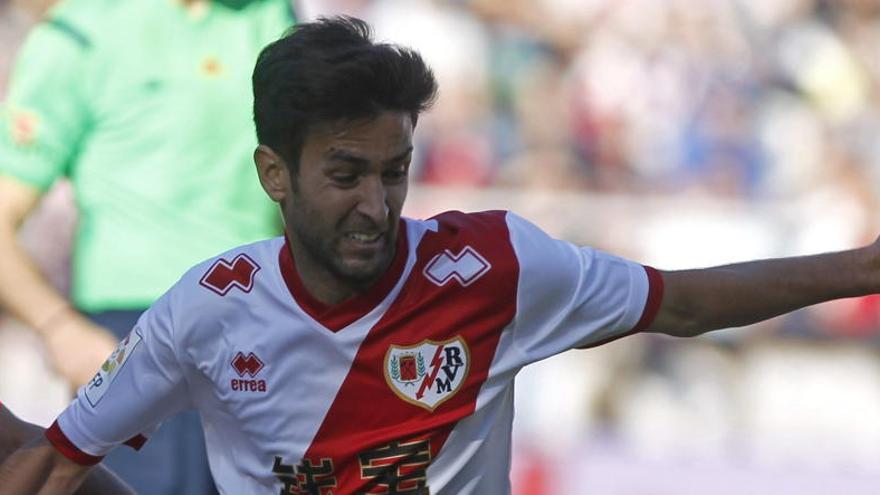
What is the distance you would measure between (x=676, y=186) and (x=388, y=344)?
497 centimetres

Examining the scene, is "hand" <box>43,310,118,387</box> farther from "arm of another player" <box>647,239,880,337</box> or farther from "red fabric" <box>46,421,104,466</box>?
"arm of another player" <box>647,239,880,337</box>

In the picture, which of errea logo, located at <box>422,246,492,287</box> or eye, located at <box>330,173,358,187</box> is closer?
eye, located at <box>330,173,358,187</box>

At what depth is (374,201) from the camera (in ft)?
10.1

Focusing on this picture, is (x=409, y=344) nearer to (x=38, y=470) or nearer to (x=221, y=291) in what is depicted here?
(x=221, y=291)

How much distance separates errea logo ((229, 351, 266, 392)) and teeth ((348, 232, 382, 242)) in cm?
34

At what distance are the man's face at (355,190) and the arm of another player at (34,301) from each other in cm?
350

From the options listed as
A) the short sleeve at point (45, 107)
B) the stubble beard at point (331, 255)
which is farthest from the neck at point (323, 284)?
the short sleeve at point (45, 107)

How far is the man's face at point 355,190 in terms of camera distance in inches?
122

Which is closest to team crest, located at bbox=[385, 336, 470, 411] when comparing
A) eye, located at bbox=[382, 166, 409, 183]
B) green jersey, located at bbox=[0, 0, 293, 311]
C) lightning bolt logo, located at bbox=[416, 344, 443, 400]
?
lightning bolt logo, located at bbox=[416, 344, 443, 400]

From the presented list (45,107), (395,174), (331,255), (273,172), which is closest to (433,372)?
(331,255)

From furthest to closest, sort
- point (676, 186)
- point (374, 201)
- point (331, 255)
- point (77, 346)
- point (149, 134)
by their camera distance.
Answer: point (676, 186), point (77, 346), point (149, 134), point (331, 255), point (374, 201)

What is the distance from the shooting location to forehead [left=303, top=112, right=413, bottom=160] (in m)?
3.11

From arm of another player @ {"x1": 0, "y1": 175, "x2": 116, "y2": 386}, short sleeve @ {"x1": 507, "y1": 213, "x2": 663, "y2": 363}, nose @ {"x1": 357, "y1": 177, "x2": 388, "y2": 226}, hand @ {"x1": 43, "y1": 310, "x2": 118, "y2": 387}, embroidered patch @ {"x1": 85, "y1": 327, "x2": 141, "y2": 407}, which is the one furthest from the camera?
arm of another player @ {"x1": 0, "y1": 175, "x2": 116, "y2": 386}

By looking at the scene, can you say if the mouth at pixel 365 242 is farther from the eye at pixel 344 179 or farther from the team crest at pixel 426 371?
the team crest at pixel 426 371
